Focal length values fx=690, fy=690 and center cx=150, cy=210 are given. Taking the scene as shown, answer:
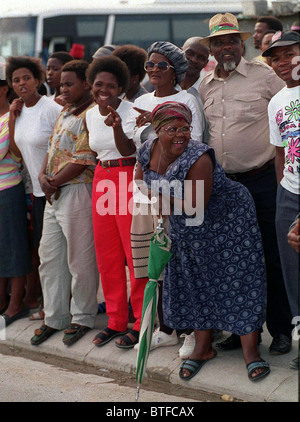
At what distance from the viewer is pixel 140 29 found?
1636 cm

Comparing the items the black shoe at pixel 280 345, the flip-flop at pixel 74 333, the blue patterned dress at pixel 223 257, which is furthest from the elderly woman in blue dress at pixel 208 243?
the flip-flop at pixel 74 333

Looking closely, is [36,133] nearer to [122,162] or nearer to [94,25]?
[122,162]

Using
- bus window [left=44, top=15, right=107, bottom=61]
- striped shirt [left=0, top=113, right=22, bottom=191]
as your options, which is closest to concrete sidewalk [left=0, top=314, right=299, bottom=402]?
striped shirt [left=0, top=113, right=22, bottom=191]

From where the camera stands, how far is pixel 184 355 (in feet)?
15.1

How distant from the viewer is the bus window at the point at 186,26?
1650 centimetres

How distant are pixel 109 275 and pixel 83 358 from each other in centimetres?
65

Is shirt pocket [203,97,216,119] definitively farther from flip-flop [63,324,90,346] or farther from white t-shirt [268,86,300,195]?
flip-flop [63,324,90,346]

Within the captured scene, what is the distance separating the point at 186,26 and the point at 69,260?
1227cm

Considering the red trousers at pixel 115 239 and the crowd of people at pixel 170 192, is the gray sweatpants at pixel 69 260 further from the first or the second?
the red trousers at pixel 115 239

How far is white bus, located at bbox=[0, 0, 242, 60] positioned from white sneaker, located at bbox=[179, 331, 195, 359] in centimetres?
1214

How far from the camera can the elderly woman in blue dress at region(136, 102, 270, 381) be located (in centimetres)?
408

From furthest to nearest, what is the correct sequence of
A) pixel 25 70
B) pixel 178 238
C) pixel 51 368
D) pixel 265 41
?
pixel 265 41 → pixel 25 70 → pixel 51 368 → pixel 178 238
